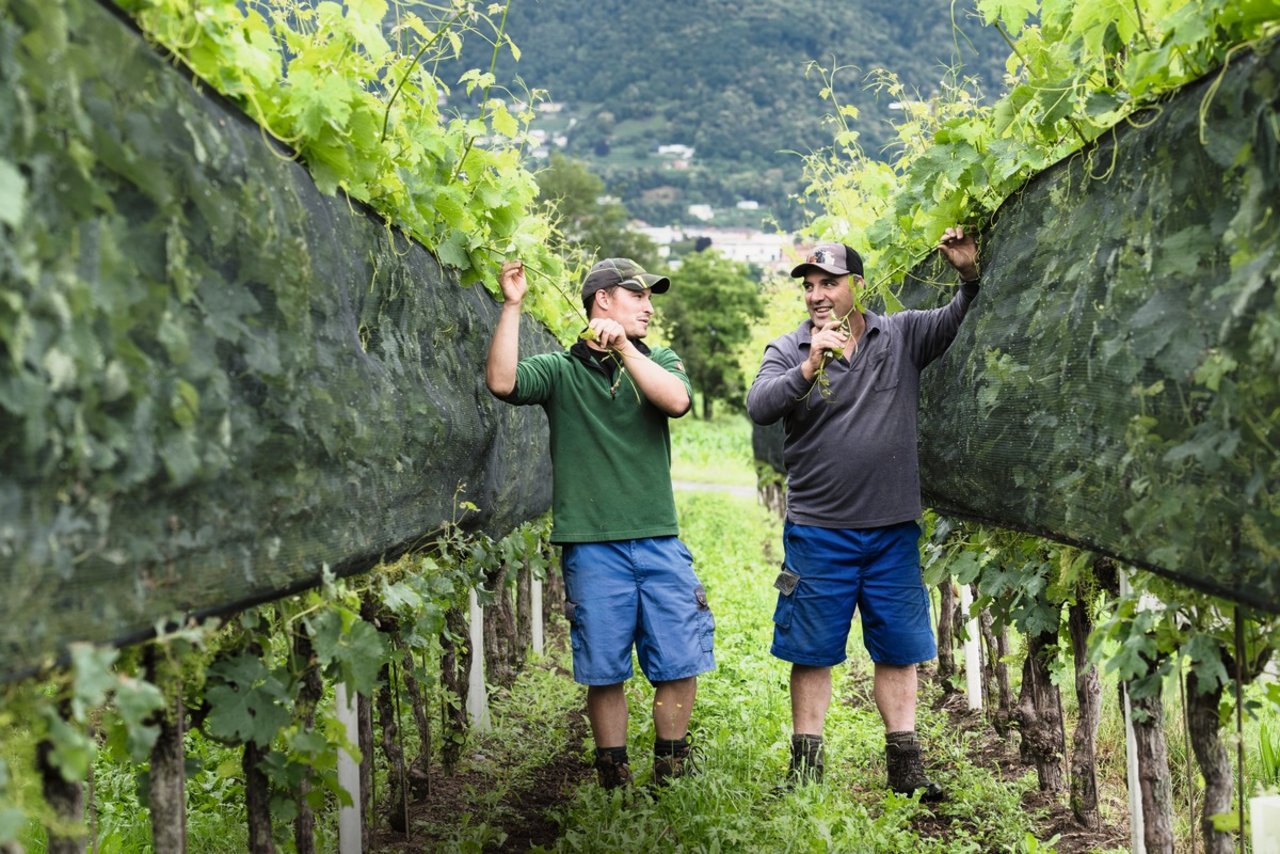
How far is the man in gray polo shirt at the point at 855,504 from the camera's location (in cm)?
445

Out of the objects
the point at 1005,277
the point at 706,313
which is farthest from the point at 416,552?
the point at 706,313

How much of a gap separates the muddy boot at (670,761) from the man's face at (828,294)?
1.65m

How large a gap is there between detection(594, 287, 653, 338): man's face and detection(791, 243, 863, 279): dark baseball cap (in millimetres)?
577

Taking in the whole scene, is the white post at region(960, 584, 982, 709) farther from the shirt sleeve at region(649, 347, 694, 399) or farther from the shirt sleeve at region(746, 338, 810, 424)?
the shirt sleeve at region(649, 347, 694, 399)

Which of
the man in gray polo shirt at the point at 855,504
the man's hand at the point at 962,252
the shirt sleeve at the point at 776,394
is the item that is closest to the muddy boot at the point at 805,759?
the man in gray polo shirt at the point at 855,504

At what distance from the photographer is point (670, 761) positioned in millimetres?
4496

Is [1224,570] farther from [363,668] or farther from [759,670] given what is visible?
[759,670]

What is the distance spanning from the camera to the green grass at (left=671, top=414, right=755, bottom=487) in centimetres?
3234

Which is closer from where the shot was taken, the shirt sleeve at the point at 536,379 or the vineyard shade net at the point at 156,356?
the vineyard shade net at the point at 156,356

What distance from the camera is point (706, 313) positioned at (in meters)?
60.1

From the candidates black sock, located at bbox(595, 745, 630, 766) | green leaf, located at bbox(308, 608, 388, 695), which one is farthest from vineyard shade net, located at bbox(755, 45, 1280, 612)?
green leaf, located at bbox(308, 608, 388, 695)

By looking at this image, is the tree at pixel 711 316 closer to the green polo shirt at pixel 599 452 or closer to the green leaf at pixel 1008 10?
the green polo shirt at pixel 599 452

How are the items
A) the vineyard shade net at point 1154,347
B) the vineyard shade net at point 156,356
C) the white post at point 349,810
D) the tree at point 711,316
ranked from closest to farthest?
the vineyard shade net at point 156,356 < the vineyard shade net at point 1154,347 < the white post at point 349,810 < the tree at point 711,316

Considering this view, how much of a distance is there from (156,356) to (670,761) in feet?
9.90
